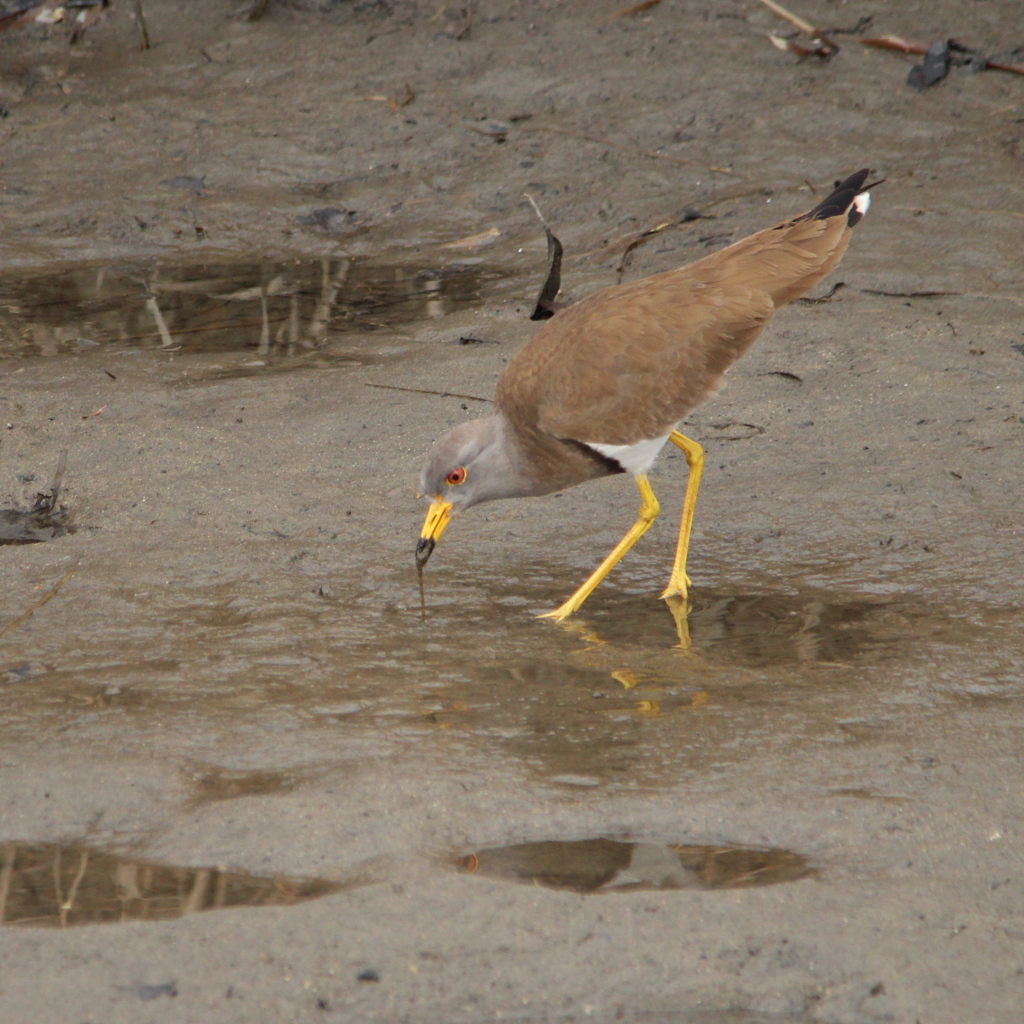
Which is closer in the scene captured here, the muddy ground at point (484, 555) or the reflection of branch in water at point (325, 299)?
the muddy ground at point (484, 555)

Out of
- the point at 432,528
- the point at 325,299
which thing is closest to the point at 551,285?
the point at 325,299

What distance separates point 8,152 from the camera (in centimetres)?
944

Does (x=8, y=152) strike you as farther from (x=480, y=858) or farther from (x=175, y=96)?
(x=480, y=858)

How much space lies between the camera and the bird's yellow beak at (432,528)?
477cm

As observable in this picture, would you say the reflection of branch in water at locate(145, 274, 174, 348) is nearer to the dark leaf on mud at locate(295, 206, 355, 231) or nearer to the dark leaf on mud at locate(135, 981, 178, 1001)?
the dark leaf on mud at locate(295, 206, 355, 231)

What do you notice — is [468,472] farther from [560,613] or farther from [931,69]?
[931,69]

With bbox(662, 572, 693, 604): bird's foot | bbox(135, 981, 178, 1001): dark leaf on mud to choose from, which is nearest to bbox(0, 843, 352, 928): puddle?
bbox(135, 981, 178, 1001): dark leaf on mud

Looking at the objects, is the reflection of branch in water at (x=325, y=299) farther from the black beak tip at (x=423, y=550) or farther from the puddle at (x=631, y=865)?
the puddle at (x=631, y=865)

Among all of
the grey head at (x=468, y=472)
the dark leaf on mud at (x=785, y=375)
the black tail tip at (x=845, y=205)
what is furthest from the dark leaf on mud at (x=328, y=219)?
the grey head at (x=468, y=472)

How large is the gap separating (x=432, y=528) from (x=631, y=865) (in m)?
1.90

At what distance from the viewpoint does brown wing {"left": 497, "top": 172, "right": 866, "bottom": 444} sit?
5000 millimetres

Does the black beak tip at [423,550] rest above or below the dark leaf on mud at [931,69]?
→ below

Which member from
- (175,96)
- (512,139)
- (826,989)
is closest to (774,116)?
(512,139)

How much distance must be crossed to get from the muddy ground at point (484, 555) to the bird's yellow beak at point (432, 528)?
0.72ft
